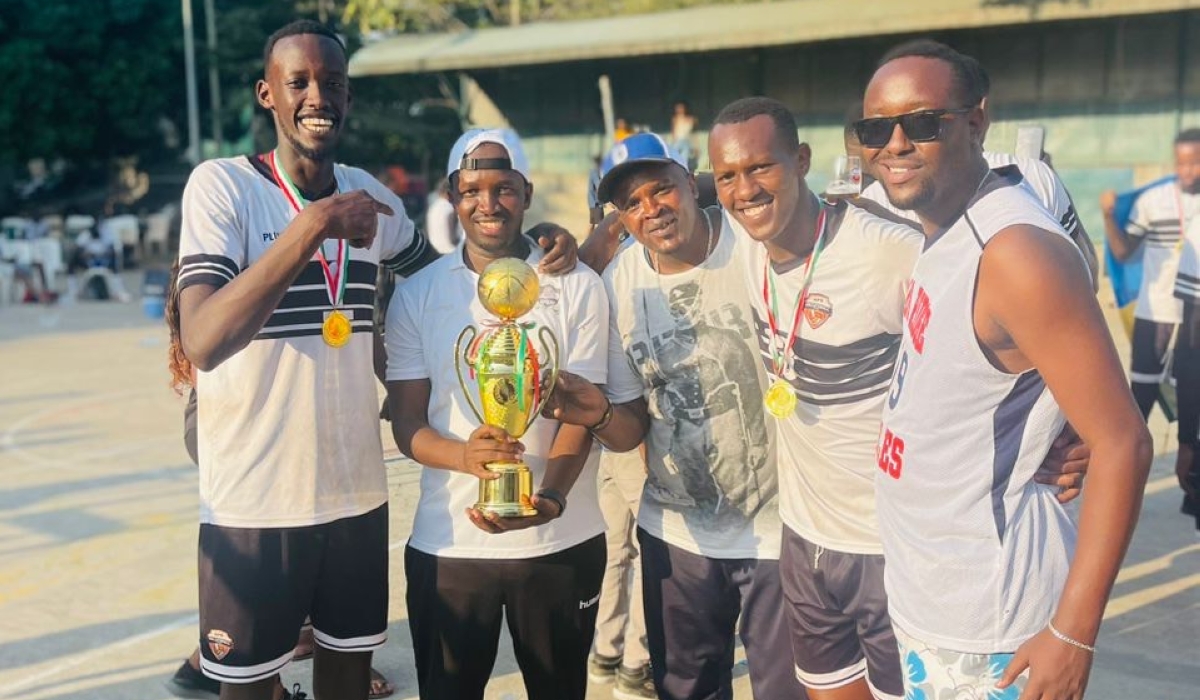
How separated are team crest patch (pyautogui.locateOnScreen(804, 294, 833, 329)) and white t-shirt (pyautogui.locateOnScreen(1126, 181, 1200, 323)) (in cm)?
533

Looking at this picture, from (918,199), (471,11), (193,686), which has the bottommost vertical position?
(193,686)

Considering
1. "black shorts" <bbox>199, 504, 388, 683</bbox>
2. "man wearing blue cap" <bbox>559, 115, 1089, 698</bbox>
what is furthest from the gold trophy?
"black shorts" <bbox>199, 504, 388, 683</bbox>

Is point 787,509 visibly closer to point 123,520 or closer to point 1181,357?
point 1181,357

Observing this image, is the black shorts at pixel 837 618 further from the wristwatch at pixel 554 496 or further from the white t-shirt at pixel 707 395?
the wristwatch at pixel 554 496

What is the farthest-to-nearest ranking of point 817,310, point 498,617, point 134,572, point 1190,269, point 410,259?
point 1190,269
point 134,572
point 410,259
point 498,617
point 817,310

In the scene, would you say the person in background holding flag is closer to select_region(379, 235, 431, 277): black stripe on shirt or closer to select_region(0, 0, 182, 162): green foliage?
select_region(379, 235, 431, 277): black stripe on shirt

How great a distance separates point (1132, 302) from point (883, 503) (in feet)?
20.9

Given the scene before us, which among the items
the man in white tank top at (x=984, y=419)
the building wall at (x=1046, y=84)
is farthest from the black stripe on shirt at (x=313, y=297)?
the building wall at (x=1046, y=84)

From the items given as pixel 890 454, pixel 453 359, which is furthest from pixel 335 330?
pixel 890 454

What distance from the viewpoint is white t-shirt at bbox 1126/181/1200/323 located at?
7.86 m

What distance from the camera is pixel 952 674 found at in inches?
104

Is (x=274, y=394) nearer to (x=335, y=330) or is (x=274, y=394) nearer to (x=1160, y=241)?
(x=335, y=330)

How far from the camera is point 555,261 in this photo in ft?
12.0

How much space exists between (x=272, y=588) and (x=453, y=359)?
90 centimetres
